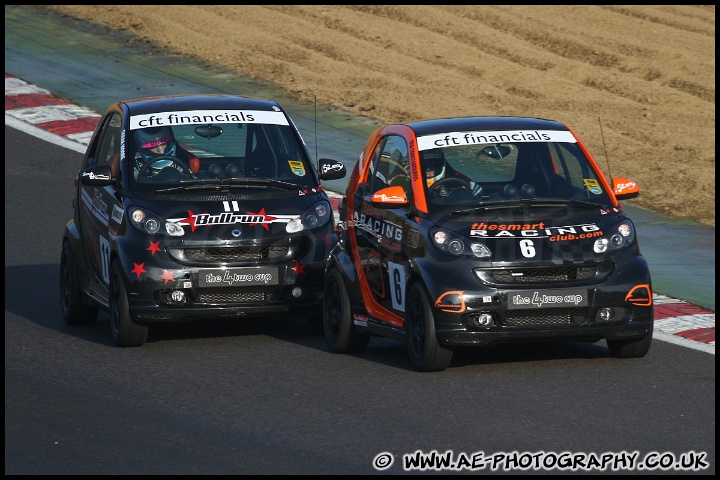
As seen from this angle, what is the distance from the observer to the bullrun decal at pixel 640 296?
9.72m

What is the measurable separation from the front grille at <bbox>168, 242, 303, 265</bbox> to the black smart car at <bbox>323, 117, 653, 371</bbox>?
456 millimetres

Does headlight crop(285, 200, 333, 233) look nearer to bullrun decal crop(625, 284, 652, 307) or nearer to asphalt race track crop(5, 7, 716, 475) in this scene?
asphalt race track crop(5, 7, 716, 475)

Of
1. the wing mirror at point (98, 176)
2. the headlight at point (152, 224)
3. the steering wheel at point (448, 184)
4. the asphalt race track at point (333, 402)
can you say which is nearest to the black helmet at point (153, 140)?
the wing mirror at point (98, 176)

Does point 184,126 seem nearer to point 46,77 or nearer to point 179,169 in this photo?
point 179,169

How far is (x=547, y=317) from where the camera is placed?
378 inches

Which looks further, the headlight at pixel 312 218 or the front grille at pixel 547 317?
the headlight at pixel 312 218

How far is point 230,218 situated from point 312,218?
2.19 ft

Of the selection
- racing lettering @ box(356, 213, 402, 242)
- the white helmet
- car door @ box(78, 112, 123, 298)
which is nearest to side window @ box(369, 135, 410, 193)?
the white helmet

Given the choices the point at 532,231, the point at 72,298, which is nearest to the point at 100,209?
the point at 72,298

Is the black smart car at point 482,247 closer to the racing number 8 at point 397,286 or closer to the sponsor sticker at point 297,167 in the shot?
the racing number 8 at point 397,286

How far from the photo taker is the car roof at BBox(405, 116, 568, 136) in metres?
10.6

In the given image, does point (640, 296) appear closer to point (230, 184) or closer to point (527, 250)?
point (527, 250)

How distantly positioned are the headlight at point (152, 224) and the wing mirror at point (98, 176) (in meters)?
0.48

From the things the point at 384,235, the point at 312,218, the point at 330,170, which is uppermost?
the point at 330,170
